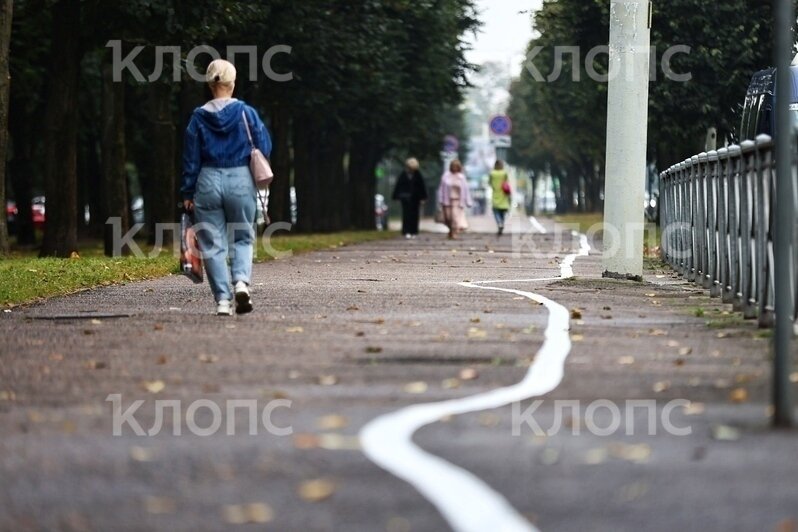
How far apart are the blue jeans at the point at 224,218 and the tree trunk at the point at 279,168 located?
1158 inches

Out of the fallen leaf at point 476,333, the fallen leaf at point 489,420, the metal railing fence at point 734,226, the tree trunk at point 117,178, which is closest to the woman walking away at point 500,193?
the tree trunk at point 117,178

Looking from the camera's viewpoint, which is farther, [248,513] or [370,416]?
[370,416]

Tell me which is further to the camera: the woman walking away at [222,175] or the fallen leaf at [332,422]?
the woman walking away at [222,175]

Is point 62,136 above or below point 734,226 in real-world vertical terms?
above

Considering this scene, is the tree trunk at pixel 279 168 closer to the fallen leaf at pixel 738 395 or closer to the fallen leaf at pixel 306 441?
the fallen leaf at pixel 738 395

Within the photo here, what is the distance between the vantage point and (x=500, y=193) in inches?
1804

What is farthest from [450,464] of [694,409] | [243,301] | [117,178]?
[117,178]

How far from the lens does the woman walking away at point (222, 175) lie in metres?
14.8

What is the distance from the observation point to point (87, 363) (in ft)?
35.8

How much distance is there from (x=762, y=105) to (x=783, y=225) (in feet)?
68.7

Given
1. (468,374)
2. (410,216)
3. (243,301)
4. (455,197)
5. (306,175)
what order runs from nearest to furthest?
(468,374), (243,301), (455,197), (410,216), (306,175)

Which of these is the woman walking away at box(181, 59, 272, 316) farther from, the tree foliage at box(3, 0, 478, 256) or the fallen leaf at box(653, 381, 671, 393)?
the tree foliage at box(3, 0, 478, 256)

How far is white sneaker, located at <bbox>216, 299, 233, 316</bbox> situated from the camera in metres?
14.5

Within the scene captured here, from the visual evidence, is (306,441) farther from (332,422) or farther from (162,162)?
(162,162)
